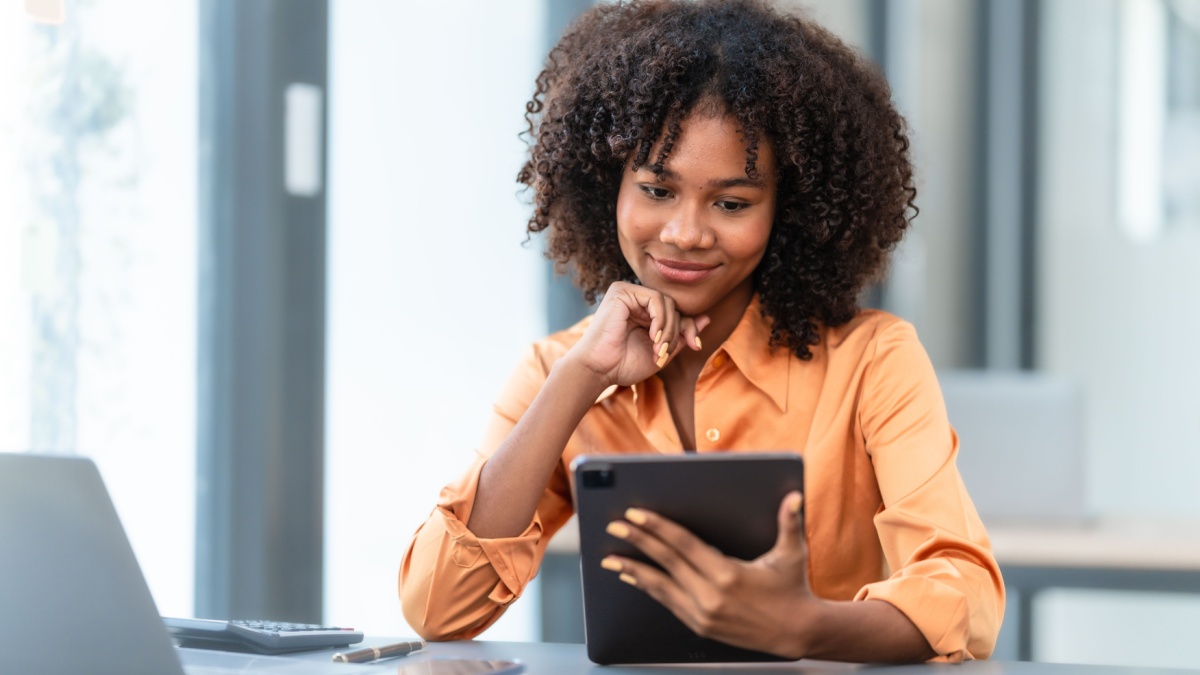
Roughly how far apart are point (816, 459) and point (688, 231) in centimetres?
35

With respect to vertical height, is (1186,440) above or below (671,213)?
below

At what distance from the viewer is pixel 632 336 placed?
160 centimetres

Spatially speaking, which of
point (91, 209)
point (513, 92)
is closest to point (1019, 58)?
point (513, 92)

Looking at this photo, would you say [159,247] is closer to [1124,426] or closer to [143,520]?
[143,520]

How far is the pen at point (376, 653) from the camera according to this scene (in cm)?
118

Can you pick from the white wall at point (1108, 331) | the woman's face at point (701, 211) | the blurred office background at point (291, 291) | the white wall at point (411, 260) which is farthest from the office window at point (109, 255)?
the white wall at point (1108, 331)

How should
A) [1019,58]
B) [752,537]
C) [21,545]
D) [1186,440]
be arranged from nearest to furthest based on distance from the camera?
[21,545] → [752,537] → [1186,440] → [1019,58]

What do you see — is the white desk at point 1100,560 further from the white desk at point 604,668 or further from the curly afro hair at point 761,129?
the white desk at point 604,668

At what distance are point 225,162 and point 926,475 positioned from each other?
4.43 feet

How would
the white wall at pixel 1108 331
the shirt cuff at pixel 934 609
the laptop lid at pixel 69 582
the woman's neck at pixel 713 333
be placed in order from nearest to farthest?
the laptop lid at pixel 69 582, the shirt cuff at pixel 934 609, the woman's neck at pixel 713 333, the white wall at pixel 1108 331

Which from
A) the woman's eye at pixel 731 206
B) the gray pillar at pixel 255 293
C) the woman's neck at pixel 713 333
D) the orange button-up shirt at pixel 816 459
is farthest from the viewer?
the gray pillar at pixel 255 293

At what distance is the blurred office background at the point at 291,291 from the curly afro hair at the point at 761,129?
183 millimetres

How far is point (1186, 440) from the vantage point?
4.13 m

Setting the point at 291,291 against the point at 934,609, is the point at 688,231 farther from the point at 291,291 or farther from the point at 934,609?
the point at 291,291
